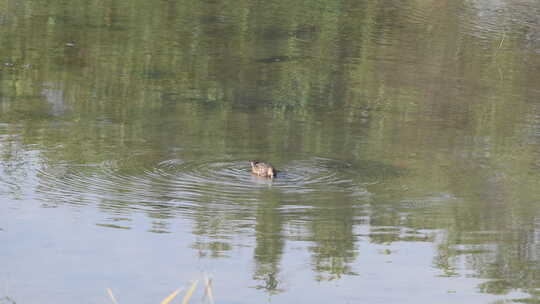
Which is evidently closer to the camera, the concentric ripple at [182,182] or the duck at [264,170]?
the concentric ripple at [182,182]

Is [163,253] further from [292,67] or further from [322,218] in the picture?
[292,67]

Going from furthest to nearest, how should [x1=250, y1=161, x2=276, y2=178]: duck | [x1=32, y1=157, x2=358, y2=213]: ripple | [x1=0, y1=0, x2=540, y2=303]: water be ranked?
[x1=250, y1=161, x2=276, y2=178]: duck, [x1=32, y1=157, x2=358, y2=213]: ripple, [x1=0, y1=0, x2=540, y2=303]: water

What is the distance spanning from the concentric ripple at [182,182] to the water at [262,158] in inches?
1.5

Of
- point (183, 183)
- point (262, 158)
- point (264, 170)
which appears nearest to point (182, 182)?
point (183, 183)

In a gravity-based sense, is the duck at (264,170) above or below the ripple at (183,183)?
above

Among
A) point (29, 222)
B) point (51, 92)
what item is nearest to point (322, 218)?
point (29, 222)

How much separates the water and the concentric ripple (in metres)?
0.04

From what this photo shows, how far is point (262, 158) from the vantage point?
14414 mm

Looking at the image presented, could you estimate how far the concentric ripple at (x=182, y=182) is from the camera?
11.9 m

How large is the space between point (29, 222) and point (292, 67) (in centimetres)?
1201

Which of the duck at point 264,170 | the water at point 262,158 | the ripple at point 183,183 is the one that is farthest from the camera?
the duck at point 264,170

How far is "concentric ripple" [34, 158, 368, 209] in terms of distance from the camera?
1190 cm

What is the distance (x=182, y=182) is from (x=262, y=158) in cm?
202

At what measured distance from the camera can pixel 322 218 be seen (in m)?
11.4
